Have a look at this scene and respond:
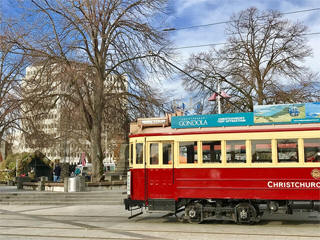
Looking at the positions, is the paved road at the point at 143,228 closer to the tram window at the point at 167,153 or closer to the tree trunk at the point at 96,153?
the tram window at the point at 167,153

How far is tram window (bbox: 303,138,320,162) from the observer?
9945mm

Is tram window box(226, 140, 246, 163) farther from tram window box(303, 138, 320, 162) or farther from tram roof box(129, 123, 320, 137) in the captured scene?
tram window box(303, 138, 320, 162)

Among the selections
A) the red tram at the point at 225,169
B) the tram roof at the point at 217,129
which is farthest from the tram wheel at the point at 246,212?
the tram roof at the point at 217,129

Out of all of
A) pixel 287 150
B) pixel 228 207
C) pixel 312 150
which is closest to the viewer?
pixel 312 150

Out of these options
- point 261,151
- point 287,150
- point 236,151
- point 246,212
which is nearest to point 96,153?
point 236,151

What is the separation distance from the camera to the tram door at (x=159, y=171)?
11.1 metres

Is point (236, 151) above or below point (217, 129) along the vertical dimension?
below

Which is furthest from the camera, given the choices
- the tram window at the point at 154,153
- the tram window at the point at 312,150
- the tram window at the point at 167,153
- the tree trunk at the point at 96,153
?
the tree trunk at the point at 96,153

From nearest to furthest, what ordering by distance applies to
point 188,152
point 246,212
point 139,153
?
point 246,212 → point 188,152 → point 139,153

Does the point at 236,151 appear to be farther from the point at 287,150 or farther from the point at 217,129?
the point at 287,150

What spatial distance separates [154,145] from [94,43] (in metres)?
12.4

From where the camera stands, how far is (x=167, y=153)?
1125cm

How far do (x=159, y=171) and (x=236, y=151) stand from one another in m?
2.38

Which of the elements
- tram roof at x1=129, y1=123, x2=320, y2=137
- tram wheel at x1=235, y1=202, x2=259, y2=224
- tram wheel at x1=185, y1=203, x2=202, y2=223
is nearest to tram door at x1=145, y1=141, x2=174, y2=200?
tram roof at x1=129, y1=123, x2=320, y2=137
